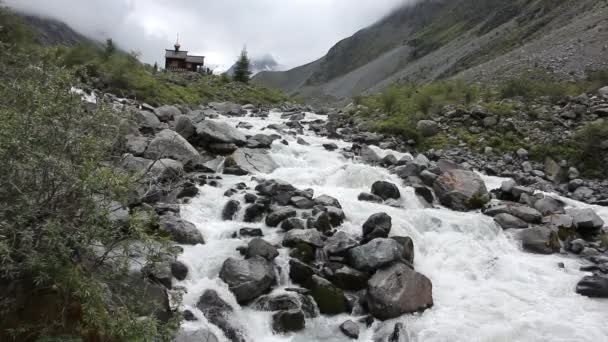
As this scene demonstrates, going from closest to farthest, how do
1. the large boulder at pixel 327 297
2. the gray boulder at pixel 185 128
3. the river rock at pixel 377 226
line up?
the large boulder at pixel 327 297, the river rock at pixel 377 226, the gray boulder at pixel 185 128

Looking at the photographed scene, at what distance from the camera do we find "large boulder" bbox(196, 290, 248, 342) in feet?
29.8

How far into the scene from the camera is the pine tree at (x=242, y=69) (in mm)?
62219

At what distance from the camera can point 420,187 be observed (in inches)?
700

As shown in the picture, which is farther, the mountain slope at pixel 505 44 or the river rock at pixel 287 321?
the mountain slope at pixel 505 44

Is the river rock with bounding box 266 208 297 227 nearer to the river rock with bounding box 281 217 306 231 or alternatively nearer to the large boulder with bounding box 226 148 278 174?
the river rock with bounding box 281 217 306 231

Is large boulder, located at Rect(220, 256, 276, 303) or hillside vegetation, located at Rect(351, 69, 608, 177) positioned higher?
hillside vegetation, located at Rect(351, 69, 608, 177)

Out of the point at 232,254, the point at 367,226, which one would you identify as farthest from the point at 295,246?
the point at 367,226

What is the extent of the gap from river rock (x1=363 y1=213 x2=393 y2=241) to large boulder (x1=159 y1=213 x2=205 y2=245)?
4844 mm

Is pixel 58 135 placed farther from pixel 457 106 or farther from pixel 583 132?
pixel 457 106

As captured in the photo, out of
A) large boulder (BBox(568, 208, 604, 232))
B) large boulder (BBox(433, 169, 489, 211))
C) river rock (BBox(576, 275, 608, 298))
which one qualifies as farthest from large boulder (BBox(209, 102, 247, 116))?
river rock (BBox(576, 275, 608, 298))

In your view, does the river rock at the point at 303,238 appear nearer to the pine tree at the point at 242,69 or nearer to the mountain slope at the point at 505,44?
the mountain slope at the point at 505,44

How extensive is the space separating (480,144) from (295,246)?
1790 cm

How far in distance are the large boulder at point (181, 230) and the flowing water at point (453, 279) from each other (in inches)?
10.9

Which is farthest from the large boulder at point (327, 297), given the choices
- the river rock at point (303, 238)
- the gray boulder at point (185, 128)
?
the gray boulder at point (185, 128)
